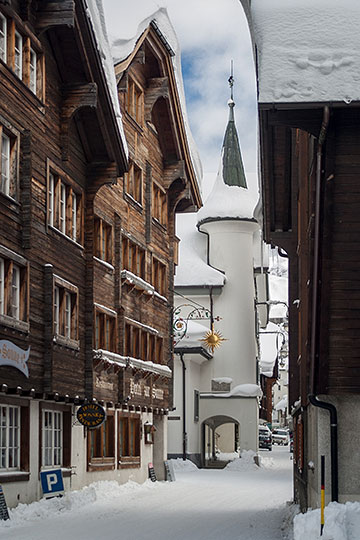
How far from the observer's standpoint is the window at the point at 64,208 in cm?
2358

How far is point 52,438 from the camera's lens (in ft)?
78.2

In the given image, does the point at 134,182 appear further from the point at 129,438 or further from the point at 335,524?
the point at 335,524

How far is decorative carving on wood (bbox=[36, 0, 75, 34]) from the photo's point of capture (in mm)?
22156

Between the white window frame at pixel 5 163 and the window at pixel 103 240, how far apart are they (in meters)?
6.47

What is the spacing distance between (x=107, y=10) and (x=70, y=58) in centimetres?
477

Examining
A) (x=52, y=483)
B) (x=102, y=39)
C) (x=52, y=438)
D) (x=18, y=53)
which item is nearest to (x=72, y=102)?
(x=102, y=39)

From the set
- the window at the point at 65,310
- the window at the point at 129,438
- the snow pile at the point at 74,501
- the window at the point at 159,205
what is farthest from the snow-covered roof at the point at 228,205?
the window at the point at 65,310

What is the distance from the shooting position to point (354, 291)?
14641 millimetres

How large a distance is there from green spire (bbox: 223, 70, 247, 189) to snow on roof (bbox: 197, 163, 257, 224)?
2.54m

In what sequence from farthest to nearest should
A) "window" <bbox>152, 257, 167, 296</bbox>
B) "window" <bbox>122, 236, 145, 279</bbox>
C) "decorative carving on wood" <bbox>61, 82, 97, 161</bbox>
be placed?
"window" <bbox>152, 257, 167, 296</bbox>
"window" <bbox>122, 236, 145, 279</bbox>
"decorative carving on wood" <bbox>61, 82, 97, 161</bbox>

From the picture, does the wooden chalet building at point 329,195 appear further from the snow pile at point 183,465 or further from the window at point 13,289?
the snow pile at point 183,465

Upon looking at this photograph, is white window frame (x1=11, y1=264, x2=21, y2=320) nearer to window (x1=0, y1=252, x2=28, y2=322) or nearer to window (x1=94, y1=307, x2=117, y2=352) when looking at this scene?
window (x1=0, y1=252, x2=28, y2=322)

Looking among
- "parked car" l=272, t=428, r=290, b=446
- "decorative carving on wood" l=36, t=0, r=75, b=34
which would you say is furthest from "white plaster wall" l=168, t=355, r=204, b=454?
"parked car" l=272, t=428, r=290, b=446

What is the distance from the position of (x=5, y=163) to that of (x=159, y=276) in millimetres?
14793
